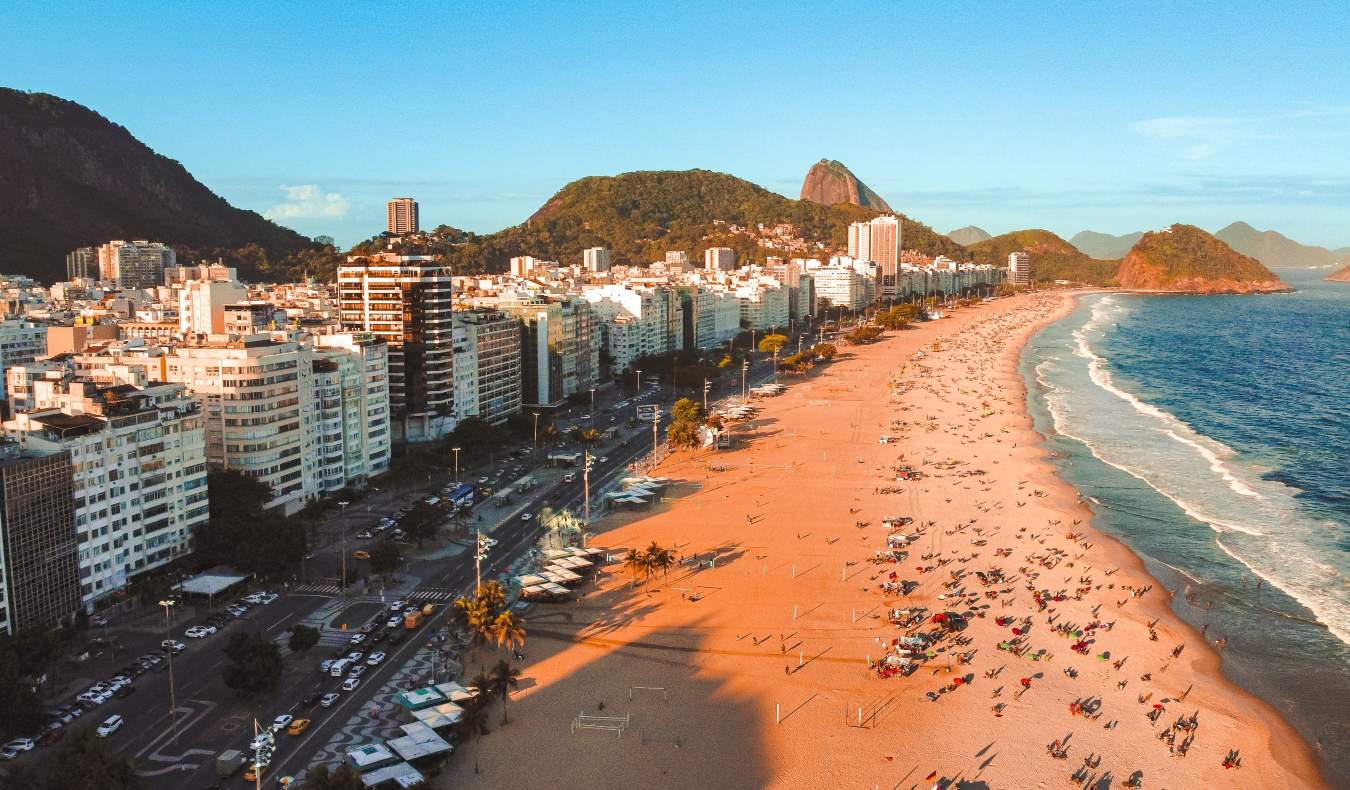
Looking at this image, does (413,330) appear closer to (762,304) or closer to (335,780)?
(335,780)

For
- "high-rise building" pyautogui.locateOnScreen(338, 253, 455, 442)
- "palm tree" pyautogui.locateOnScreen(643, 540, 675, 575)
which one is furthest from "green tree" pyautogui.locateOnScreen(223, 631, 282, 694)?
"high-rise building" pyautogui.locateOnScreen(338, 253, 455, 442)

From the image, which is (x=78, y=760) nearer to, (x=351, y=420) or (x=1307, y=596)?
(x=351, y=420)

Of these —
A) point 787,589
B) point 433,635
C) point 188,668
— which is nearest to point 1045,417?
point 787,589

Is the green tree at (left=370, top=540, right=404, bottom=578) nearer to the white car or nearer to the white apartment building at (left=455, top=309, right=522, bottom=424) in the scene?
the white car

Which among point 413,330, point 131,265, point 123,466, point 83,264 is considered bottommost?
point 123,466

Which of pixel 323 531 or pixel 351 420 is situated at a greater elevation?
pixel 351 420

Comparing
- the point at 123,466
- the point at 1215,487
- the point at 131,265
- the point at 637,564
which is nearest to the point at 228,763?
the point at 123,466

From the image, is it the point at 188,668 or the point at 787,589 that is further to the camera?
the point at 787,589
